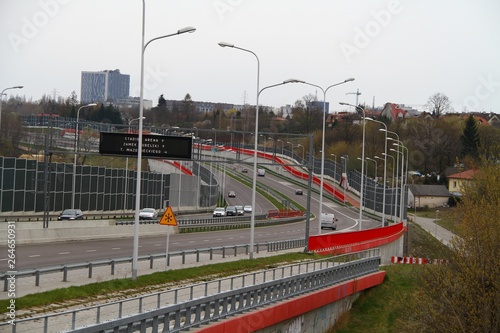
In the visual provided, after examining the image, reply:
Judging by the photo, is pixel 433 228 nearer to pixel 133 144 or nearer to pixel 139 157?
pixel 133 144

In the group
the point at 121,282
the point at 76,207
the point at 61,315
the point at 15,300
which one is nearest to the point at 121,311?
the point at 61,315

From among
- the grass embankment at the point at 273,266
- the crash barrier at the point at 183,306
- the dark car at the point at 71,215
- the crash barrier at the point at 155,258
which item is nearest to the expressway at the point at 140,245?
the crash barrier at the point at 155,258

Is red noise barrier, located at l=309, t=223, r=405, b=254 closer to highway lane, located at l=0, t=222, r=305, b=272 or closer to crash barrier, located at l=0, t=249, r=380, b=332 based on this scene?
highway lane, located at l=0, t=222, r=305, b=272

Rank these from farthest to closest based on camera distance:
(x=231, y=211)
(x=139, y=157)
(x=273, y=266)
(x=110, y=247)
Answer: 1. (x=231, y=211)
2. (x=110, y=247)
3. (x=273, y=266)
4. (x=139, y=157)

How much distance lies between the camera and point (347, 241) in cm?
5175

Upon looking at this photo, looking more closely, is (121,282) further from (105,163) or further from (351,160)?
(351,160)

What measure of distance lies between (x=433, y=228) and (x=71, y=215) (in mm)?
55233

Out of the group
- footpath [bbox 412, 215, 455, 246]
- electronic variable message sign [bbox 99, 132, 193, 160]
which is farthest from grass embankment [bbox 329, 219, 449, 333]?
footpath [bbox 412, 215, 455, 246]

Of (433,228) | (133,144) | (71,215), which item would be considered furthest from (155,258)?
(433,228)

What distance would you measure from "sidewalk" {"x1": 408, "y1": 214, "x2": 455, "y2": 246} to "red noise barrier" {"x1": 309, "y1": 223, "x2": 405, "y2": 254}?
1181 inches

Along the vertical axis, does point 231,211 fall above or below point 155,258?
below

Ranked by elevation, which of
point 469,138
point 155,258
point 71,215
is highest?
point 469,138

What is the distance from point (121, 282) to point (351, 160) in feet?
349

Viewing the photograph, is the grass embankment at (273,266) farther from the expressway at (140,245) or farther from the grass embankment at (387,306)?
the expressway at (140,245)
